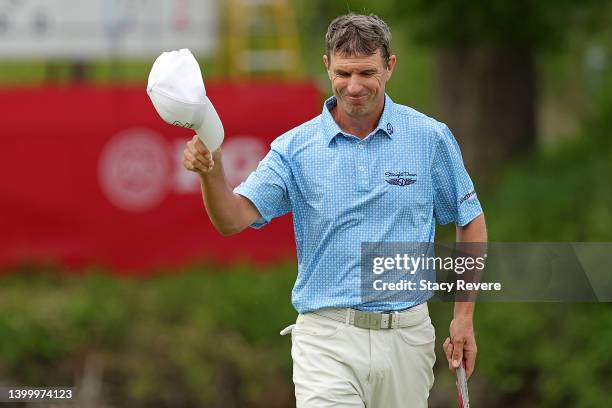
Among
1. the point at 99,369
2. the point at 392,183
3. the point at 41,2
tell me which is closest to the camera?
the point at 392,183

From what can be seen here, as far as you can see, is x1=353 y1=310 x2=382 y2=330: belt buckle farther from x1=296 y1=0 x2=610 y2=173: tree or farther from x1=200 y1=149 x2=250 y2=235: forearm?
x1=296 y1=0 x2=610 y2=173: tree

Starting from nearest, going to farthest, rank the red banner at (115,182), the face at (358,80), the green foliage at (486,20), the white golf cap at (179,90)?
the white golf cap at (179,90) → the face at (358,80) → the red banner at (115,182) → the green foliage at (486,20)

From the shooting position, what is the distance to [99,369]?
34.1ft

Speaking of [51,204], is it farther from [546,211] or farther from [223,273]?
[546,211]

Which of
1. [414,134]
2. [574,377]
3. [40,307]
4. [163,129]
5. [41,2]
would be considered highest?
[41,2]

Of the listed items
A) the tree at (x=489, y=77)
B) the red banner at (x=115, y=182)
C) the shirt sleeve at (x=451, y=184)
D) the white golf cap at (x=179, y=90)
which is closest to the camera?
the white golf cap at (x=179, y=90)

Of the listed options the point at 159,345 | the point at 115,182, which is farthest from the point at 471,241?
the point at 115,182

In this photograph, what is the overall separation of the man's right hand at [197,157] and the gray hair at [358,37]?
682 millimetres

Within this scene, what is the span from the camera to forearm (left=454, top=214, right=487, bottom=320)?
5.52 meters

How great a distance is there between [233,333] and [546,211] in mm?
2699

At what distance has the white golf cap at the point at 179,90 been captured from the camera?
4.75m

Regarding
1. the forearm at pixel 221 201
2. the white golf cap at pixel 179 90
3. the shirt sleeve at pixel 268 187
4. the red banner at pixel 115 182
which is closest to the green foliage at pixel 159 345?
the red banner at pixel 115 182

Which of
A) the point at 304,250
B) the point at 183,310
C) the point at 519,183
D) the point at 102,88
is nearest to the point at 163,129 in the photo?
the point at 102,88

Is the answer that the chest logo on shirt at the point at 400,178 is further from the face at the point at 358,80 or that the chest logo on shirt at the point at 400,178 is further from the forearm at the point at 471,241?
the forearm at the point at 471,241
